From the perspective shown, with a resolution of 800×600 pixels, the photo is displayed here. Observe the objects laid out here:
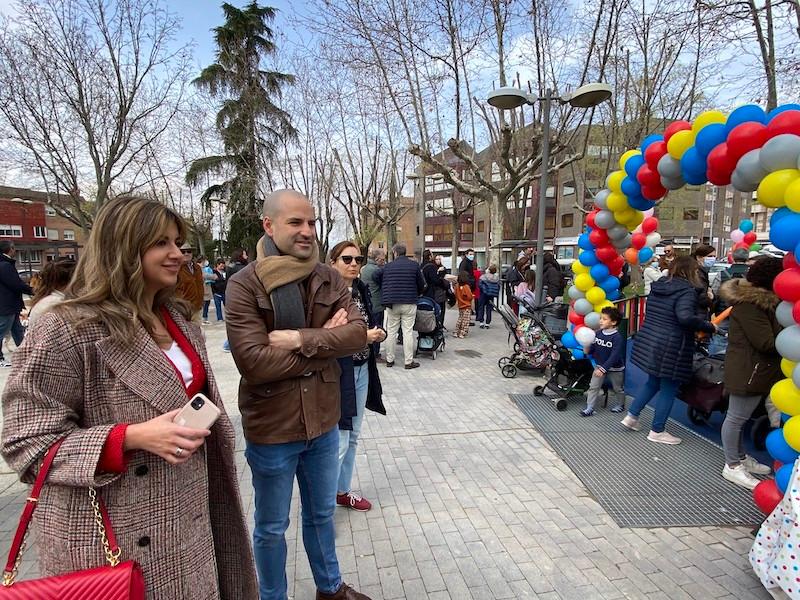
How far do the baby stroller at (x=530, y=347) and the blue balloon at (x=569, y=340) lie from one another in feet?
0.54

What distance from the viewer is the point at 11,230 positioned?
4412cm

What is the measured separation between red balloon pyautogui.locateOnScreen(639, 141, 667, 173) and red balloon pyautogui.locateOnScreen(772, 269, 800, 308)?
6.71 feet

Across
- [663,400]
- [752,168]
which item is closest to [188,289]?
[752,168]

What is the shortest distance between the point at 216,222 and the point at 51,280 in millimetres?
32181

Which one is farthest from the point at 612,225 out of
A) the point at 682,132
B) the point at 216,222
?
the point at 216,222

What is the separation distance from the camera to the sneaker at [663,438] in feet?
14.5

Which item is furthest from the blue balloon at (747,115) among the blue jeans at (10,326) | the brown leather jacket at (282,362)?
the blue jeans at (10,326)

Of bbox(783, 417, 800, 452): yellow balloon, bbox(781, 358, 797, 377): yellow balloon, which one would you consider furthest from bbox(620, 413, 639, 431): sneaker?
bbox(783, 417, 800, 452): yellow balloon

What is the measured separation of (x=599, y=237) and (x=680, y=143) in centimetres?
212

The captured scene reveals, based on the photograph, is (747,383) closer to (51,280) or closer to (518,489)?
(518,489)

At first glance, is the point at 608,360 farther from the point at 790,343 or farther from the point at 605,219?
the point at 790,343

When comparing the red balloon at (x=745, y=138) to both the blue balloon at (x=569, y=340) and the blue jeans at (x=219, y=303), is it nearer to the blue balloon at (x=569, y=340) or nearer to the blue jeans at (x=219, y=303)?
the blue balloon at (x=569, y=340)

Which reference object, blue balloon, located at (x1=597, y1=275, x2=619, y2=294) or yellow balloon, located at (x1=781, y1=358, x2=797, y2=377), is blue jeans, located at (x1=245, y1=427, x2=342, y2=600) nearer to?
yellow balloon, located at (x1=781, y1=358, x2=797, y2=377)

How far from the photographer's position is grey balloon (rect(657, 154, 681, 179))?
A: 4.20 meters
